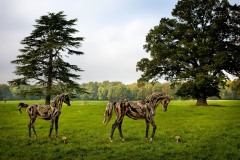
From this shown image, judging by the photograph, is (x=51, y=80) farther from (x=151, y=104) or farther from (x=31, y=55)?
(x=151, y=104)

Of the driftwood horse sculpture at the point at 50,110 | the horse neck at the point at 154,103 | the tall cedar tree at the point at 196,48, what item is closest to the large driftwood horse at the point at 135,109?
the horse neck at the point at 154,103

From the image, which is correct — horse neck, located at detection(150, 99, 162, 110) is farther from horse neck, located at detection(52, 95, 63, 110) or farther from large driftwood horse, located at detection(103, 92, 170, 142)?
horse neck, located at detection(52, 95, 63, 110)

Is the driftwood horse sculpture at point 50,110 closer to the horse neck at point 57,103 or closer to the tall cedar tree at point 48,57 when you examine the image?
the horse neck at point 57,103

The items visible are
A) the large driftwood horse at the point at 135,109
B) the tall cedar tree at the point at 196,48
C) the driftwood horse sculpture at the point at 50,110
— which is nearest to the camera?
the large driftwood horse at the point at 135,109

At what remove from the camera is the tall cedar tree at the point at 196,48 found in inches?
1516

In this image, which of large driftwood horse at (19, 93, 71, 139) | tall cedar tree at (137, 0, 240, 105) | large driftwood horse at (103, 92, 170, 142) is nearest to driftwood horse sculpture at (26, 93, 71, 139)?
large driftwood horse at (19, 93, 71, 139)

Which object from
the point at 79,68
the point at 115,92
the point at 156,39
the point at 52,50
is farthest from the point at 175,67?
the point at 115,92

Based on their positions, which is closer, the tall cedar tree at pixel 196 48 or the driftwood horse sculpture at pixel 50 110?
the driftwood horse sculpture at pixel 50 110

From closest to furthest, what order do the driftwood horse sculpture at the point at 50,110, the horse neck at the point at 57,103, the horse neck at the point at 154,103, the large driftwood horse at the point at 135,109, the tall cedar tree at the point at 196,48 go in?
the large driftwood horse at the point at 135,109, the horse neck at the point at 154,103, the driftwood horse sculpture at the point at 50,110, the horse neck at the point at 57,103, the tall cedar tree at the point at 196,48

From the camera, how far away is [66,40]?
44.9 m

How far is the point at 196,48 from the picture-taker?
3900 cm

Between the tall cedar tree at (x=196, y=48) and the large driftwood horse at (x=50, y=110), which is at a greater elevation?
the tall cedar tree at (x=196, y=48)

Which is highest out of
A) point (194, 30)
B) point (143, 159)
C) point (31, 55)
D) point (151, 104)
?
point (194, 30)

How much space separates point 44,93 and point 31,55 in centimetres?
661
